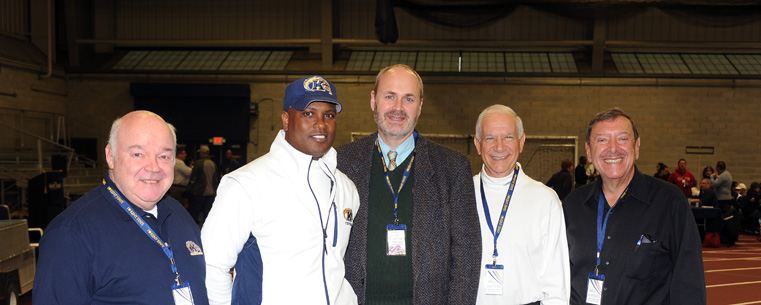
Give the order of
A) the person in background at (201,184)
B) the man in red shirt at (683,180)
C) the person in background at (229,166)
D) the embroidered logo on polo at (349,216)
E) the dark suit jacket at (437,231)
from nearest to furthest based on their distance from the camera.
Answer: the embroidered logo on polo at (349,216), the dark suit jacket at (437,231), the person in background at (201,184), the person in background at (229,166), the man in red shirt at (683,180)

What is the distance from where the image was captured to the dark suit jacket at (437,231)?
95.3 inches

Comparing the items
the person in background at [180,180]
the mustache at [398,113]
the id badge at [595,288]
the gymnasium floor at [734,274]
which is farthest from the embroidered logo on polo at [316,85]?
the person in background at [180,180]

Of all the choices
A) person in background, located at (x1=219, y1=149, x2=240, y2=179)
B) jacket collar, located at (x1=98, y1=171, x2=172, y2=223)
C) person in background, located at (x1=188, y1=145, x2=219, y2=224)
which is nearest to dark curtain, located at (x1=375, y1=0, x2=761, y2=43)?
person in background, located at (x1=219, y1=149, x2=240, y2=179)

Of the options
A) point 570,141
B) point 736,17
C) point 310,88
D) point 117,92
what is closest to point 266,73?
point 117,92

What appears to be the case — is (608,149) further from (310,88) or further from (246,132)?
(246,132)

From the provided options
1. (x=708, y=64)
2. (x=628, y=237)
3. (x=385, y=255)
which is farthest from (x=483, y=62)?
(x=385, y=255)

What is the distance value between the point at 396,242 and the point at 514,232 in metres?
0.64

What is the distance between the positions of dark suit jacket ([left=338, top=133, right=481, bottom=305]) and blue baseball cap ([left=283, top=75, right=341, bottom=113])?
53cm

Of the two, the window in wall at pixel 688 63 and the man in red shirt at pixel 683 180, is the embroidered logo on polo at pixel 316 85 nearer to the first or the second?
the man in red shirt at pixel 683 180

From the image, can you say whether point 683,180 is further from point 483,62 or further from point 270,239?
point 270,239

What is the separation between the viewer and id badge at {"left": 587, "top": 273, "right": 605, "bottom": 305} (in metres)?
2.71

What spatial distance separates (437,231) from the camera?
2482mm

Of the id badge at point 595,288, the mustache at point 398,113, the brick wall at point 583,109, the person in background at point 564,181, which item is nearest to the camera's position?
the mustache at point 398,113

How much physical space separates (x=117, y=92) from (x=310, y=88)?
18161 millimetres
